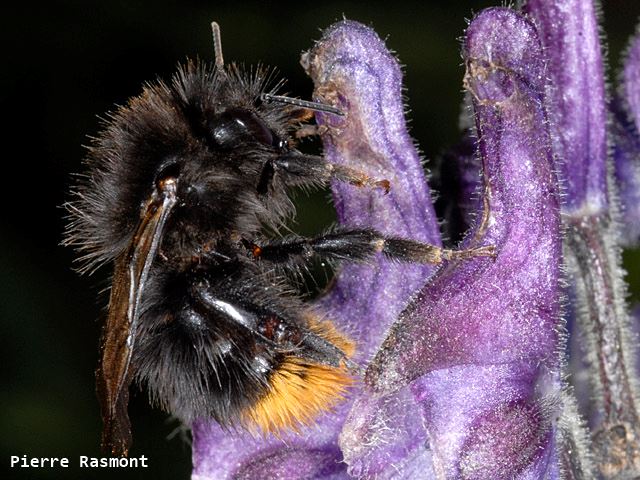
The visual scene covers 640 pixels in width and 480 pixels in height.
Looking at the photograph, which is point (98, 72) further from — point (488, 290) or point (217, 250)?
point (488, 290)

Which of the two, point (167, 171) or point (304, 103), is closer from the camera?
point (167, 171)

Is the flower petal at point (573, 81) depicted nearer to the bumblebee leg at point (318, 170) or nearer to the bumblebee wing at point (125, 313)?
the bumblebee leg at point (318, 170)

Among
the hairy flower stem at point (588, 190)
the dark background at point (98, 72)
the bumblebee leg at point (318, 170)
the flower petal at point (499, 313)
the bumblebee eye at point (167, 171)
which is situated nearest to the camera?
the flower petal at point (499, 313)

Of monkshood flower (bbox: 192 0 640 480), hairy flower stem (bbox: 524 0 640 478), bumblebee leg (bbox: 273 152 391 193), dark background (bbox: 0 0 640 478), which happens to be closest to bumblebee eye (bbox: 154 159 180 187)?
bumblebee leg (bbox: 273 152 391 193)

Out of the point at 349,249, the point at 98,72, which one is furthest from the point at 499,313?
the point at 98,72

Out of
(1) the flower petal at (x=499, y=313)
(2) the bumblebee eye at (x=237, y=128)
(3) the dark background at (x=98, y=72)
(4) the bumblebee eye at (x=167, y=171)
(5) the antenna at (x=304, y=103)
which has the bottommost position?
(1) the flower petal at (x=499, y=313)

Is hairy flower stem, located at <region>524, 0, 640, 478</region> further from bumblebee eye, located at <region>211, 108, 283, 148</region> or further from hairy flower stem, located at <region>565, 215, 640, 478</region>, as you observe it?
bumblebee eye, located at <region>211, 108, 283, 148</region>

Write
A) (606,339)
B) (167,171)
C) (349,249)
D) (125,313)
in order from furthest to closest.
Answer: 1. (606,339)
2. (349,249)
3. (167,171)
4. (125,313)

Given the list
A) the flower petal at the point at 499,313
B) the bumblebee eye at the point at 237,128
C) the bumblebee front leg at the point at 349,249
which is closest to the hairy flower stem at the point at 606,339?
the flower petal at the point at 499,313
